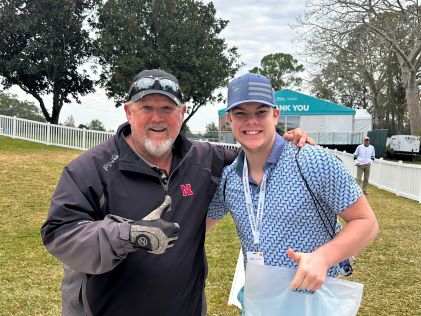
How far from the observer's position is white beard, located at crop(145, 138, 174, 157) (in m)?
2.30

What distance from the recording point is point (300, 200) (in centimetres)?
198

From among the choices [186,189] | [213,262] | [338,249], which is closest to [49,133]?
[213,262]

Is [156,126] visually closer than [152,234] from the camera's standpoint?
No

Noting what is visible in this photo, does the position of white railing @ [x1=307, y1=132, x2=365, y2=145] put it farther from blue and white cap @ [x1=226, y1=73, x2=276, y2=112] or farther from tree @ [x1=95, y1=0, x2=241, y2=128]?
blue and white cap @ [x1=226, y1=73, x2=276, y2=112]

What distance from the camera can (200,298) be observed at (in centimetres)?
245

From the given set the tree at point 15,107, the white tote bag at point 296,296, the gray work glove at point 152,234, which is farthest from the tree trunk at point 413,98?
the tree at point 15,107

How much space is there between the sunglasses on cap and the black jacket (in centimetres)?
24

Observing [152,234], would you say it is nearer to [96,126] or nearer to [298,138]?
[298,138]

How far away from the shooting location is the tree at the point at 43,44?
90.1ft

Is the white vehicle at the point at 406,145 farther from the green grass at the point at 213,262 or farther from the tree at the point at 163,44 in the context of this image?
the green grass at the point at 213,262

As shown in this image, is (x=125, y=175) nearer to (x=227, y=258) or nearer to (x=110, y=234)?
(x=110, y=234)

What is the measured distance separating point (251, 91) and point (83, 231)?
1.03 meters

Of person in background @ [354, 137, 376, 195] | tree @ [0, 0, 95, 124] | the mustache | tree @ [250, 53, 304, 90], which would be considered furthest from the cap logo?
tree @ [250, 53, 304, 90]

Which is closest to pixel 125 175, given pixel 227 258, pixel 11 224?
pixel 227 258
